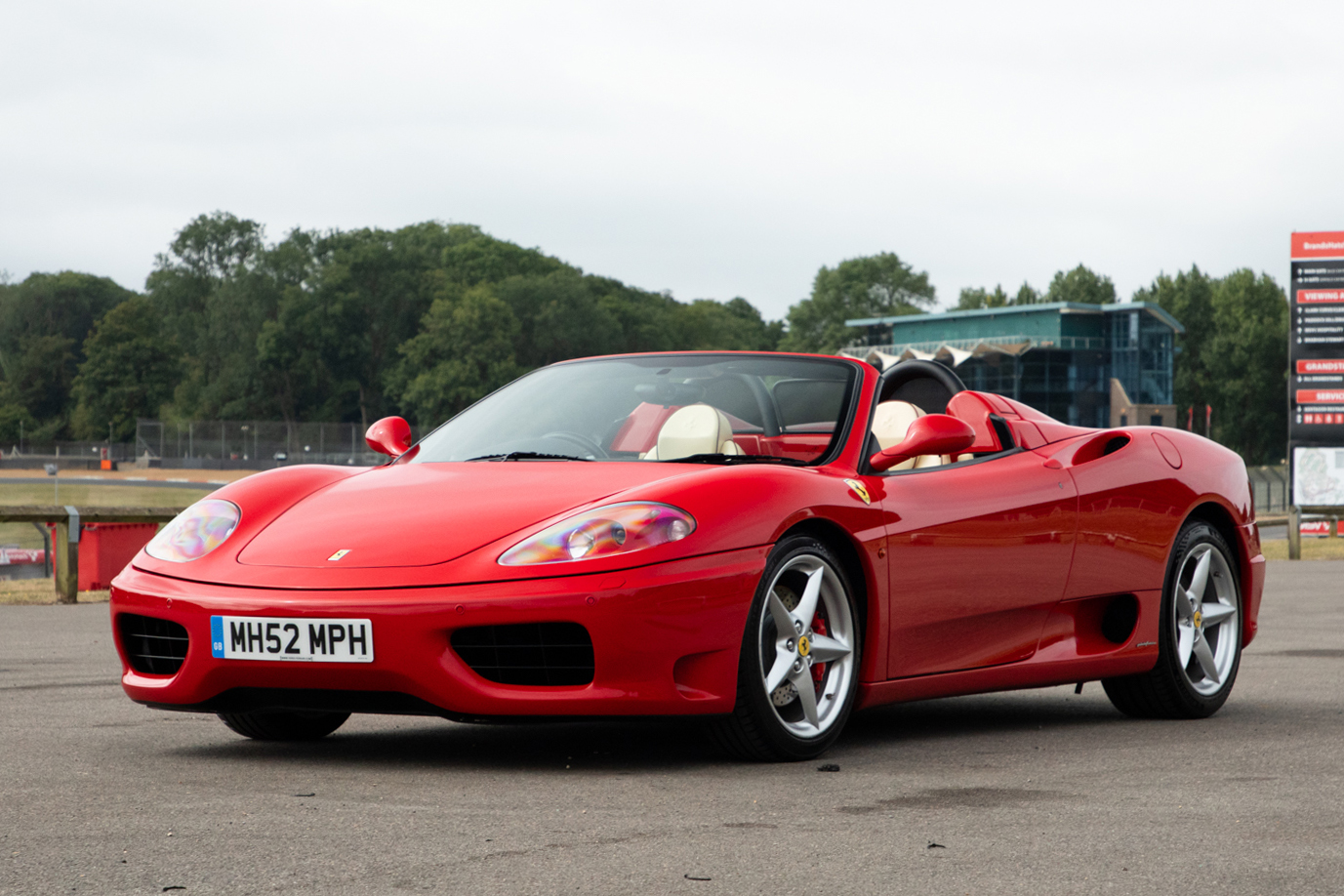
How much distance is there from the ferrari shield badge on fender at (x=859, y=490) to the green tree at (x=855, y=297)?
12791 cm

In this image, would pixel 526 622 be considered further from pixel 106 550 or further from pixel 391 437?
pixel 106 550

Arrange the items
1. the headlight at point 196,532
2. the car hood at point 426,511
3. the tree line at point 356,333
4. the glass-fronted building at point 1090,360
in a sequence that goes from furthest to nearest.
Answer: the tree line at point 356,333 → the glass-fronted building at point 1090,360 → the headlight at point 196,532 → the car hood at point 426,511

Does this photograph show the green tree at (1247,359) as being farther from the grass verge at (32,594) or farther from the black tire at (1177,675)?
the black tire at (1177,675)

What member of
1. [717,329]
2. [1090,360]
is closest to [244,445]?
[1090,360]

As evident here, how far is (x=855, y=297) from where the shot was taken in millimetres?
133875

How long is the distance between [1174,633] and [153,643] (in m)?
3.59

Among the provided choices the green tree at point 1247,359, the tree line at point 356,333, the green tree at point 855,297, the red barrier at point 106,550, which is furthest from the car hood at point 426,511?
the green tree at point 855,297

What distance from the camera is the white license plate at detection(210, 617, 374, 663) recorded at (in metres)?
4.26

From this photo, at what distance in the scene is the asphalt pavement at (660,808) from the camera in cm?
311

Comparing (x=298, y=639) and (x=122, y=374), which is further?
(x=122, y=374)

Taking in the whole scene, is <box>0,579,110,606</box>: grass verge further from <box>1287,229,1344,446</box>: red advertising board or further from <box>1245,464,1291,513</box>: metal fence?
<box>1245,464,1291,513</box>: metal fence

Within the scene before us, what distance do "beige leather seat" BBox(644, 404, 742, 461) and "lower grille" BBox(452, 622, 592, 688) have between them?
103 centimetres

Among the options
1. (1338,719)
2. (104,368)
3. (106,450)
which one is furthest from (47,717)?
(104,368)

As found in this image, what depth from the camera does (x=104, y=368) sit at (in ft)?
386
